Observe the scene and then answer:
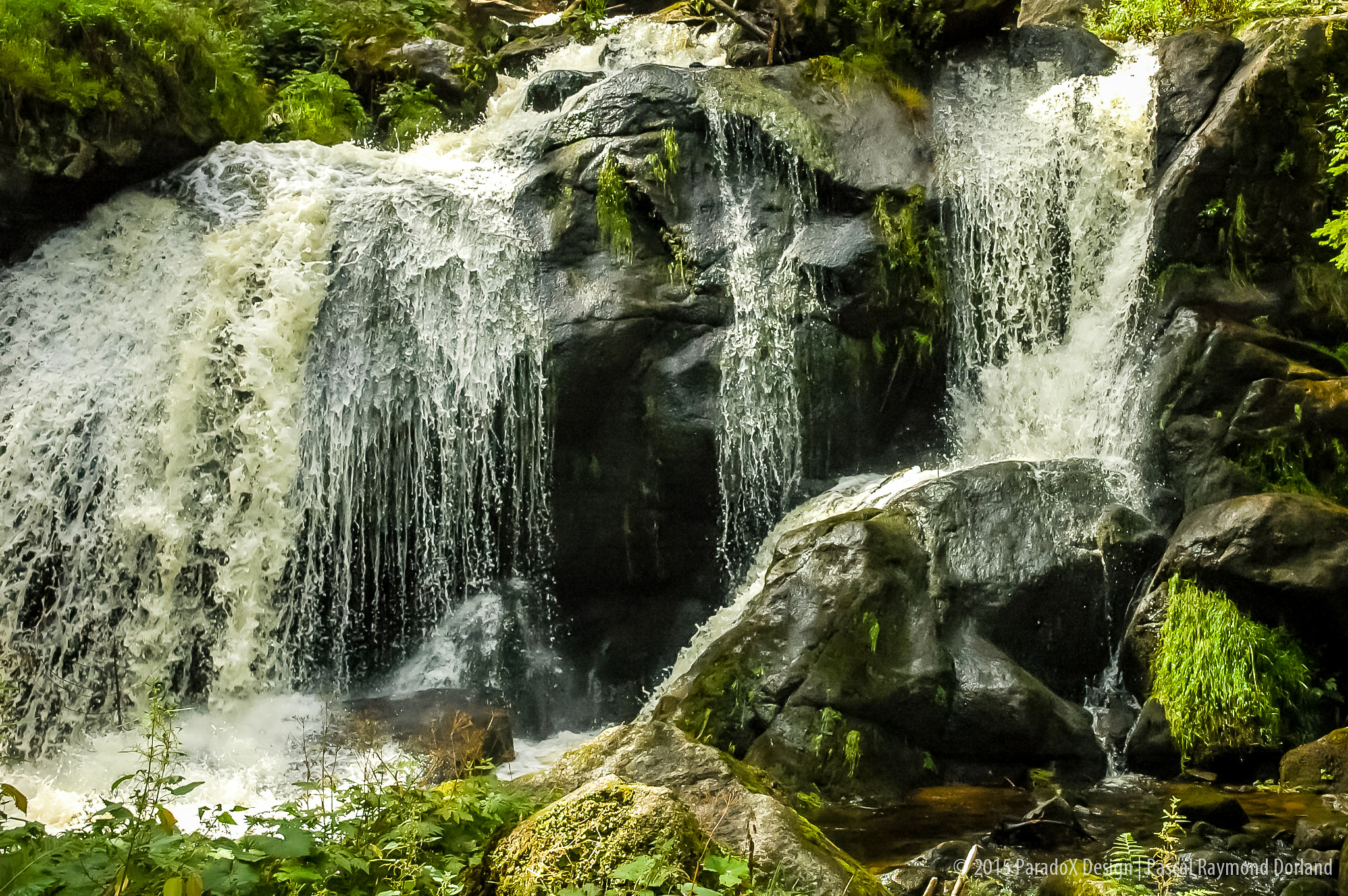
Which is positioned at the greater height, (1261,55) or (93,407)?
(1261,55)

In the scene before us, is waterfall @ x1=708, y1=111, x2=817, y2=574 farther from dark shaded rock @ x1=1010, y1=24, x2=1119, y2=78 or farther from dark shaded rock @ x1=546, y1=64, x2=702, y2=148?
dark shaded rock @ x1=1010, y1=24, x2=1119, y2=78

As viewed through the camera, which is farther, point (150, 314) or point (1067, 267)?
point (1067, 267)

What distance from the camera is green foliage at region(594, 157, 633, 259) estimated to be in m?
8.88

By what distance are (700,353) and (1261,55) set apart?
5.63m

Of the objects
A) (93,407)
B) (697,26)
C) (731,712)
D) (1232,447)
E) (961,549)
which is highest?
(697,26)

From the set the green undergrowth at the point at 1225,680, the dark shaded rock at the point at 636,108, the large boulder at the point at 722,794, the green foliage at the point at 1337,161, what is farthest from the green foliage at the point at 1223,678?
the dark shaded rock at the point at 636,108

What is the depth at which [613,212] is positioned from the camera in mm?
8930

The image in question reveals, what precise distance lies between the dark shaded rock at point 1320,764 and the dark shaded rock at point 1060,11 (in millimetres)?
10039

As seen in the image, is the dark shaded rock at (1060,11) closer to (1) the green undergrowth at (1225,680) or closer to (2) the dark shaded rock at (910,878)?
(1) the green undergrowth at (1225,680)

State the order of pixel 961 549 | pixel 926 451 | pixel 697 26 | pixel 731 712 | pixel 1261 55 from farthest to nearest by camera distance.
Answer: pixel 697 26, pixel 926 451, pixel 1261 55, pixel 961 549, pixel 731 712

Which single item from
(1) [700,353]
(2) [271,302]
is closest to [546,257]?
(1) [700,353]

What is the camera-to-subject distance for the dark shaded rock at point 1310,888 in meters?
4.00

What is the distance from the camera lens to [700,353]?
8766mm

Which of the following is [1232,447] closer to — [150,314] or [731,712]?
[731,712]
